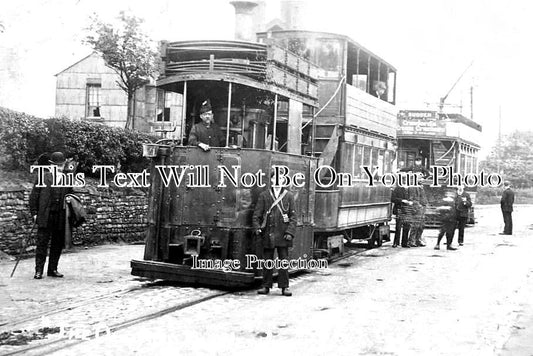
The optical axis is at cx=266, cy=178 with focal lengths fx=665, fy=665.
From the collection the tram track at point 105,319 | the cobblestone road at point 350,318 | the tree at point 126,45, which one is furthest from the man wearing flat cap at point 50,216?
the tree at point 126,45

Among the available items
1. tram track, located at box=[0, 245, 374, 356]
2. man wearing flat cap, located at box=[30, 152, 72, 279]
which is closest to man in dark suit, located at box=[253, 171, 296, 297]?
tram track, located at box=[0, 245, 374, 356]

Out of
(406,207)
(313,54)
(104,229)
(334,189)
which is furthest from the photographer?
(406,207)

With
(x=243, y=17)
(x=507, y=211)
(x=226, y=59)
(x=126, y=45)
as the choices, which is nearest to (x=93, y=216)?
(x=226, y=59)

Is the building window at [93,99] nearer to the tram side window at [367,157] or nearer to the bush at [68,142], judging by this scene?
the bush at [68,142]

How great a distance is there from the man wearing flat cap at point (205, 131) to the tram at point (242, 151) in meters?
0.18

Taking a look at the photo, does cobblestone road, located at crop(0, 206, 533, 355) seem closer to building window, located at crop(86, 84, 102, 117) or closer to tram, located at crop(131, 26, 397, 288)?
tram, located at crop(131, 26, 397, 288)

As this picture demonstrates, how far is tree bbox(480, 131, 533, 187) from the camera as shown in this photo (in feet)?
181

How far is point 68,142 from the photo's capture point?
1429 centimetres

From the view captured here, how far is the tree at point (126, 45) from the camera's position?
2392 centimetres

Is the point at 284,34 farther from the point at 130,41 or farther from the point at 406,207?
the point at 130,41

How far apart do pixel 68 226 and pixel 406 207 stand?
973 centimetres

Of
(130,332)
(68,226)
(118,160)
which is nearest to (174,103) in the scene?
(118,160)

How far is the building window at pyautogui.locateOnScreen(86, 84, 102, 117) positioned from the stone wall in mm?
14891

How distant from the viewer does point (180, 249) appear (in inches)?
387
